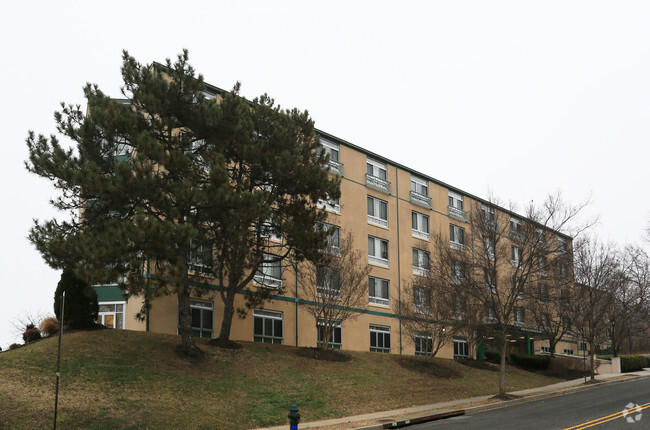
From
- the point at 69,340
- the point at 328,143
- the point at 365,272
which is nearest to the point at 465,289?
the point at 365,272

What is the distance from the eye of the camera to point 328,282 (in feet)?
104

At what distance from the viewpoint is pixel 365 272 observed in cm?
3412

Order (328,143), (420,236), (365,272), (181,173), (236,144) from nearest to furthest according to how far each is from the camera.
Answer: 1. (181,173)
2. (236,144)
3. (365,272)
4. (328,143)
5. (420,236)

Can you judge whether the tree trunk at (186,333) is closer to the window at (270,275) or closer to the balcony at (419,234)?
the window at (270,275)

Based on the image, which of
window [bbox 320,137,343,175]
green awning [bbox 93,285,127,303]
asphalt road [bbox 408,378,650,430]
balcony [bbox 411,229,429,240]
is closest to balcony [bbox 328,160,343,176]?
window [bbox 320,137,343,175]

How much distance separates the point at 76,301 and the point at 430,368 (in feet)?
58.4

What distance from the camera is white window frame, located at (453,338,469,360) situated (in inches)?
1870

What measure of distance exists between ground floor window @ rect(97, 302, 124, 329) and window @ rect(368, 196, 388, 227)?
17.7 metres

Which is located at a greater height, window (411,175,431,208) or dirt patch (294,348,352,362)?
window (411,175,431,208)

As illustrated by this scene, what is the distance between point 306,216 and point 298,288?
9.94m

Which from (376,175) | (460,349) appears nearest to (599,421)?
(376,175)

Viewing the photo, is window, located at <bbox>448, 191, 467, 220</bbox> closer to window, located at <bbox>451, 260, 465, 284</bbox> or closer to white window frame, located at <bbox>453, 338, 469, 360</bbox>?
white window frame, located at <bbox>453, 338, 469, 360</bbox>

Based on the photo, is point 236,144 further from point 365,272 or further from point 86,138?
point 365,272

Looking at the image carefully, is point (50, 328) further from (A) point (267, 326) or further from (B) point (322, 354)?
(B) point (322, 354)
